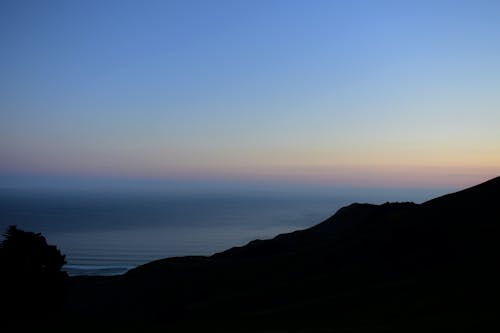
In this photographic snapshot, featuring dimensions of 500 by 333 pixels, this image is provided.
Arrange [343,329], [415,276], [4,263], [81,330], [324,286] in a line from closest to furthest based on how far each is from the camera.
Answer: [343,329] → [81,330] → [4,263] → [415,276] → [324,286]

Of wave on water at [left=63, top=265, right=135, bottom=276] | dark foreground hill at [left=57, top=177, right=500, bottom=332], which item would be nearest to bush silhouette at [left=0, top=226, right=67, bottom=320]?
dark foreground hill at [left=57, top=177, right=500, bottom=332]

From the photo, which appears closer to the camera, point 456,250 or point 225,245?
point 456,250

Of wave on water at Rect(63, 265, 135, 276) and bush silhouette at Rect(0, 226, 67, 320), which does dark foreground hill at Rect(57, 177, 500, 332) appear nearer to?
bush silhouette at Rect(0, 226, 67, 320)

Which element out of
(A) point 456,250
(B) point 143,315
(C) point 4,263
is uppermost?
(C) point 4,263

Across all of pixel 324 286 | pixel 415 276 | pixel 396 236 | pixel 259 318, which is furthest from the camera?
pixel 396 236

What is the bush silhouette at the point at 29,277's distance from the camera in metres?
42.1

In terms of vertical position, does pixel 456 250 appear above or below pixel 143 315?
above

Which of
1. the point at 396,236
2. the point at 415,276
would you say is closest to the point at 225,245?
the point at 396,236

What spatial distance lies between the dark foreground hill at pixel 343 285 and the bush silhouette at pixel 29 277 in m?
3.18

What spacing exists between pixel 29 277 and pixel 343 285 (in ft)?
108

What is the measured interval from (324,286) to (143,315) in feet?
72.3

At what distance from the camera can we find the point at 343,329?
2944 cm

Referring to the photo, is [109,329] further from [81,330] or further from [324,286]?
[324,286]

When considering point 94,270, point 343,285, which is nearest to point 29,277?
point 343,285
